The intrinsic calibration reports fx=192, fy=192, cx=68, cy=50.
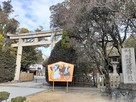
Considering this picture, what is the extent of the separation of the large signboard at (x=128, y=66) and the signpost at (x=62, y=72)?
4398 mm

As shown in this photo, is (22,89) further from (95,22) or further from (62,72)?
(95,22)

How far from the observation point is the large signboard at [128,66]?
9049mm

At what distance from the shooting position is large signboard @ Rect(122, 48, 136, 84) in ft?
29.7

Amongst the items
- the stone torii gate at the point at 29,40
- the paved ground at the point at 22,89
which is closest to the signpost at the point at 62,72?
the paved ground at the point at 22,89

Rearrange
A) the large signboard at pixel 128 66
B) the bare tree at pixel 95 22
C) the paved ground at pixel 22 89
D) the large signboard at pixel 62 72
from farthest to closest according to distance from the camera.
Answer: the large signboard at pixel 62 72 < the paved ground at pixel 22 89 < the bare tree at pixel 95 22 < the large signboard at pixel 128 66

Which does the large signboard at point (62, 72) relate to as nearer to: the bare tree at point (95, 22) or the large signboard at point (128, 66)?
the bare tree at point (95, 22)

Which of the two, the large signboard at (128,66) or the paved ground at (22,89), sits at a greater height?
the large signboard at (128,66)

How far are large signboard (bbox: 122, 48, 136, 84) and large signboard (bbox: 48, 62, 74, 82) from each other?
14.4 feet

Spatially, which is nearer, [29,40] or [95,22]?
[95,22]

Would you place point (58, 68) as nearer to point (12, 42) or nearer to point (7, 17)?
point (12, 42)

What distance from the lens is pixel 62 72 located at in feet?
42.8

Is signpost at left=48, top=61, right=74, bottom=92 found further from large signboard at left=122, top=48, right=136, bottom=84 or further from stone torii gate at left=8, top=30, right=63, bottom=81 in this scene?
stone torii gate at left=8, top=30, right=63, bottom=81

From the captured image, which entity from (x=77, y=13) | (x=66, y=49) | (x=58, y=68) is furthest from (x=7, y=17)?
(x=77, y=13)

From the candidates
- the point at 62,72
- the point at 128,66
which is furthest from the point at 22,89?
the point at 128,66
